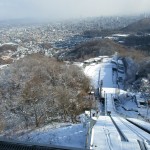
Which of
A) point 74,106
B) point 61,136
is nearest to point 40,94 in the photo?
point 74,106

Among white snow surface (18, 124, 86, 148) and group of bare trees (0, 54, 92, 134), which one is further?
group of bare trees (0, 54, 92, 134)

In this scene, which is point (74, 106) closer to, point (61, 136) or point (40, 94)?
point (40, 94)

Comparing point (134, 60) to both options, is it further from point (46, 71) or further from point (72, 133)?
point (72, 133)

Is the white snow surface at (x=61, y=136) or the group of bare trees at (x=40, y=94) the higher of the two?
the white snow surface at (x=61, y=136)

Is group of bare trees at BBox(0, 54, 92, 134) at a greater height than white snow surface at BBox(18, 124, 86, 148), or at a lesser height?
lesser

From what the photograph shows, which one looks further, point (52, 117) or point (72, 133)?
point (52, 117)

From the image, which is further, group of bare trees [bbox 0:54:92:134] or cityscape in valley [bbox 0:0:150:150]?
group of bare trees [bbox 0:54:92:134]

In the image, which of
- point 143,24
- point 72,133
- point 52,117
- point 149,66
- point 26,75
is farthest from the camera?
point 143,24

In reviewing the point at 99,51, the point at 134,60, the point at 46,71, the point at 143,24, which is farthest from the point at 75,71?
the point at 143,24
